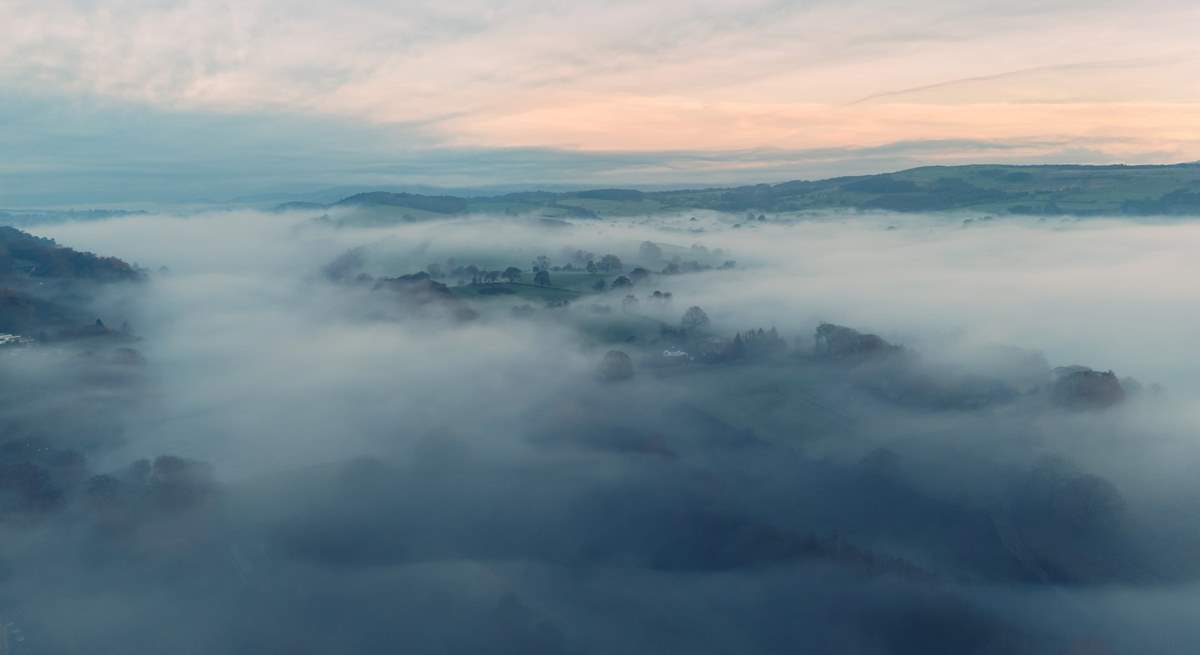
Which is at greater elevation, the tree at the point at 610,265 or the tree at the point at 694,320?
the tree at the point at 610,265

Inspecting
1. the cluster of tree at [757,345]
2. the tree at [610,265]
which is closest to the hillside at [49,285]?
the cluster of tree at [757,345]

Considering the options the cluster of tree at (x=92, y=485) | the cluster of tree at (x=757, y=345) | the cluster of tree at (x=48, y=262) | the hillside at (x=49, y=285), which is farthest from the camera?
the cluster of tree at (x=48, y=262)

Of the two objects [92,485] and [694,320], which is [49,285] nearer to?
[92,485]

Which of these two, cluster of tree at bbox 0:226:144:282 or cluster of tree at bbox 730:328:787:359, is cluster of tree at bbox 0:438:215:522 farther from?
cluster of tree at bbox 0:226:144:282

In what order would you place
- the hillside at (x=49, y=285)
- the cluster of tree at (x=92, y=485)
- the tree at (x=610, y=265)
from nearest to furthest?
the cluster of tree at (x=92, y=485) → the hillside at (x=49, y=285) → the tree at (x=610, y=265)

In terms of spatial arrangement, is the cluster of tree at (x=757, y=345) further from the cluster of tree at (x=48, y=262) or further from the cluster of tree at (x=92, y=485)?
the cluster of tree at (x=48, y=262)

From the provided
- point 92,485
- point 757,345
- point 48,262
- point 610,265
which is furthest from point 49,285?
point 757,345

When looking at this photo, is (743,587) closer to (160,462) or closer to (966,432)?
(966,432)
